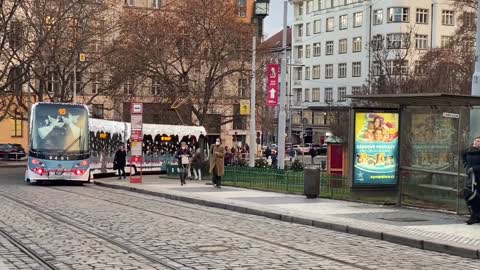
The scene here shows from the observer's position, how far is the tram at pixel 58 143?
2814 cm

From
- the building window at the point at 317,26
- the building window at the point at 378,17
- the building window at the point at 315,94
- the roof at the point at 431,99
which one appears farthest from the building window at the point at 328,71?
the roof at the point at 431,99

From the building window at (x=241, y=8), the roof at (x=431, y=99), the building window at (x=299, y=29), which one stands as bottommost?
the roof at (x=431, y=99)

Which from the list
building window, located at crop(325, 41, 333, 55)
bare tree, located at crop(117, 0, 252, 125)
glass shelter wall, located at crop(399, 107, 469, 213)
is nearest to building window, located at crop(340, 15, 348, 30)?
building window, located at crop(325, 41, 333, 55)

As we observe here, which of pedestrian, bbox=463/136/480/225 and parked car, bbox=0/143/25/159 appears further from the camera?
parked car, bbox=0/143/25/159

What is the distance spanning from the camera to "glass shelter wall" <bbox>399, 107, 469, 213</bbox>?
1560 cm

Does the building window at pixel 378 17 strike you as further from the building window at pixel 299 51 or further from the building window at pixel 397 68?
the building window at pixel 397 68

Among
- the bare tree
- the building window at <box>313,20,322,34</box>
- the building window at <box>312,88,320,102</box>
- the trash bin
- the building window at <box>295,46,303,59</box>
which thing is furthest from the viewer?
the building window at <box>295,46,303,59</box>

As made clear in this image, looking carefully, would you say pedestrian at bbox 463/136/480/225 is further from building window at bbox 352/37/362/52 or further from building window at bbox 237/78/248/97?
building window at bbox 352/37/362/52

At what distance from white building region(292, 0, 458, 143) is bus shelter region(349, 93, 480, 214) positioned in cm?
5644

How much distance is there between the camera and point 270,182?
963 inches

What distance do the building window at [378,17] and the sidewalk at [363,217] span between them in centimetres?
6674

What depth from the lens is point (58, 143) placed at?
28406 millimetres

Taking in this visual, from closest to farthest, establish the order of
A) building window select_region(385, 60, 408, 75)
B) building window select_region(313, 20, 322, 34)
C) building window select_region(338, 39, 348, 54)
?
building window select_region(385, 60, 408, 75) → building window select_region(338, 39, 348, 54) → building window select_region(313, 20, 322, 34)

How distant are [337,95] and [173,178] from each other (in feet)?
207
